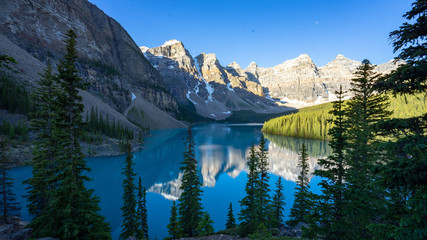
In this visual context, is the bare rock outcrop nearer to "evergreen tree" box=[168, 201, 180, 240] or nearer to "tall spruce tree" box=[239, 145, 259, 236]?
"evergreen tree" box=[168, 201, 180, 240]

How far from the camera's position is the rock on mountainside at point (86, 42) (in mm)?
103562

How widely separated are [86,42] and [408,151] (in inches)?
7377

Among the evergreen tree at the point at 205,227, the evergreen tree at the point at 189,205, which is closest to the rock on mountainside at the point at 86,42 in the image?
the evergreen tree at the point at 189,205

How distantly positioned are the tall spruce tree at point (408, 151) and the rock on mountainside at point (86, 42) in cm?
9241

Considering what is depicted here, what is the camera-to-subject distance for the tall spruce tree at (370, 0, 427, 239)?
4.00 metres

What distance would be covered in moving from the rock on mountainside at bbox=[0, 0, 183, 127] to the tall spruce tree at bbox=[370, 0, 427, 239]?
9241cm

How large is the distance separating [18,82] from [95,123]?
104 feet

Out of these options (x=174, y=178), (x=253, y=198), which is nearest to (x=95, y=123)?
(x=174, y=178)

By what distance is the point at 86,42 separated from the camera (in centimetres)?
14500

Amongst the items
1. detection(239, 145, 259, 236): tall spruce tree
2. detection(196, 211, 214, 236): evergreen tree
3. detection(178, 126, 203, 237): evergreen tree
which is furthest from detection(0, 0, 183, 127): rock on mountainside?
detection(239, 145, 259, 236): tall spruce tree

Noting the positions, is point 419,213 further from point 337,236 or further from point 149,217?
point 149,217

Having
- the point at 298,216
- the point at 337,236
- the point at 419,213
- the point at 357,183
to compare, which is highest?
the point at 419,213

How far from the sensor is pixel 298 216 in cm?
1852

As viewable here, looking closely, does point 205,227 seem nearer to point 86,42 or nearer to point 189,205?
point 189,205
